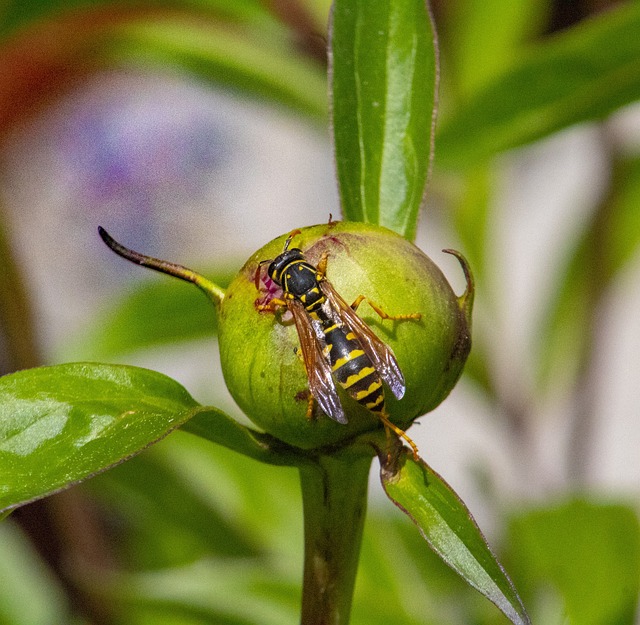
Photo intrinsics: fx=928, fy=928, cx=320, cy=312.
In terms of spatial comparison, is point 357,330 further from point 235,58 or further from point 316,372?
point 235,58

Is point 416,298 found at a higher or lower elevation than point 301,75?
lower

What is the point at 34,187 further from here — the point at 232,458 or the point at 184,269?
the point at 184,269


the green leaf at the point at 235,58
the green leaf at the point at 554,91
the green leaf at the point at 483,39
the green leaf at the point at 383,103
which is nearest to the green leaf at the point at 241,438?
the green leaf at the point at 383,103

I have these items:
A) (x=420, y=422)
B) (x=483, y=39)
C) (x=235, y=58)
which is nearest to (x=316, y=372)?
(x=420, y=422)

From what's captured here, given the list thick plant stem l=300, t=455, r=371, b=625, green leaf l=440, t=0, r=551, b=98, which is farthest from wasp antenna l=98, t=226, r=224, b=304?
green leaf l=440, t=0, r=551, b=98

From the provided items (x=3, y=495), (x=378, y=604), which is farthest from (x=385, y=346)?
(x=378, y=604)

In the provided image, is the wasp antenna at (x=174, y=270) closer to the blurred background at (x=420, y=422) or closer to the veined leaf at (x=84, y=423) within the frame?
the veined leaf at (x=84, y=423)

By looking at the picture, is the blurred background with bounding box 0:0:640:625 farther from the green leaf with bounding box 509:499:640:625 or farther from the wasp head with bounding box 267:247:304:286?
the wasp head with bounding box 267:247:304:286
